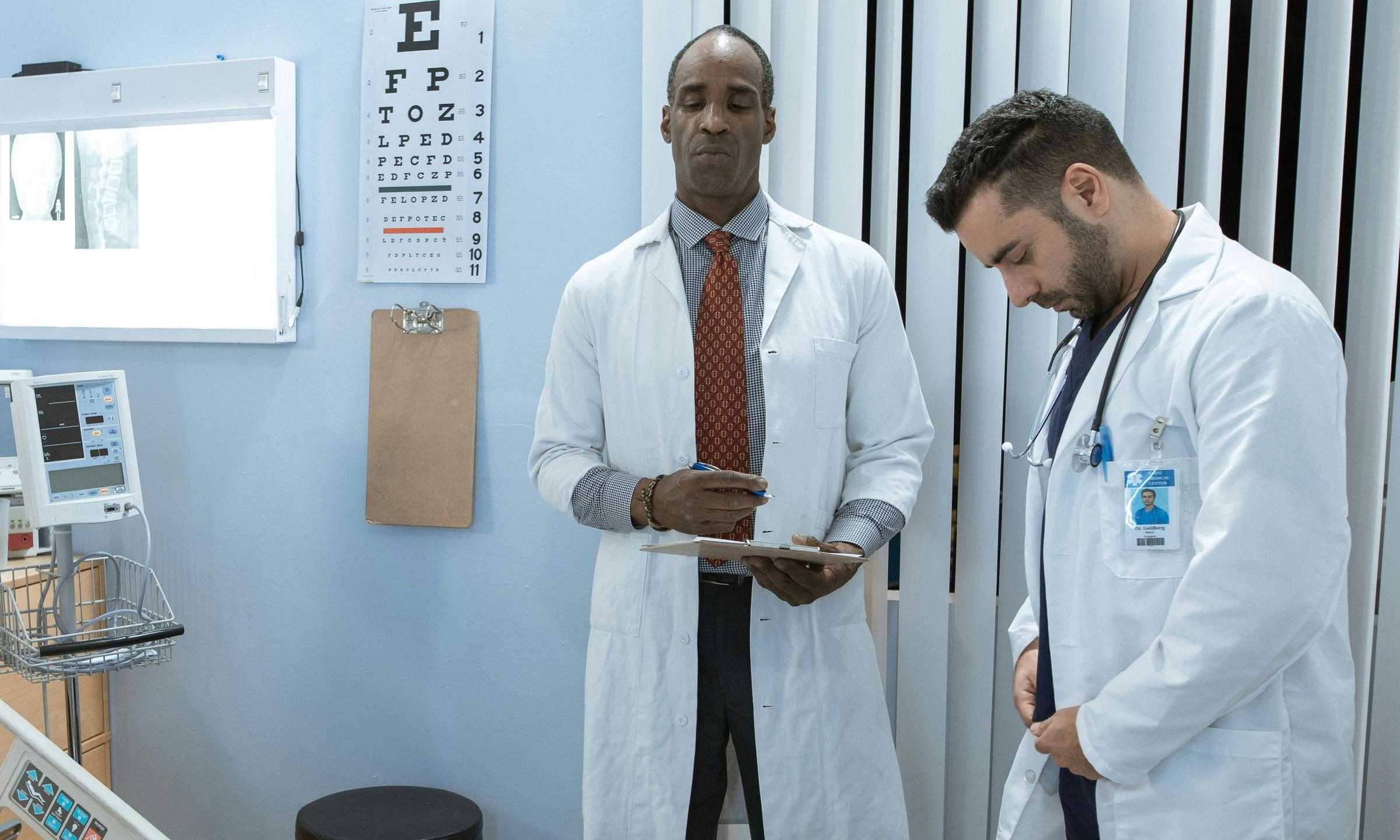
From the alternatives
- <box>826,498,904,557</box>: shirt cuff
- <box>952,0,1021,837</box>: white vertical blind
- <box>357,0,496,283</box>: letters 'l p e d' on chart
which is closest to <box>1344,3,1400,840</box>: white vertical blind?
<box>952,0,1021,837</box>: white vertical blind

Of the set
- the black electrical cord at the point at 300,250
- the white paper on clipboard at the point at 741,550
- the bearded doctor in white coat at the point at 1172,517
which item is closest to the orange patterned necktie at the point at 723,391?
the white paper on clipboard at the point at 741,550

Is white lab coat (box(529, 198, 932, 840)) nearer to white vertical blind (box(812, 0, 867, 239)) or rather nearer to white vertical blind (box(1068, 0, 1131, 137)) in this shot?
white vertical blind (box(812, 0, 867, 239))

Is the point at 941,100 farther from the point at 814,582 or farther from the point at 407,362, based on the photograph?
the point at 407,362

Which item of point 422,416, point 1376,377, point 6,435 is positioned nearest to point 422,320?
point 422,416

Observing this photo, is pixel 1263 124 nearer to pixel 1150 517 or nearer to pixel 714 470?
pixel 1150 517

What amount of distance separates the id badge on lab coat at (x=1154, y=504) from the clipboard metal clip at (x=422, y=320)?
1571 millimetres

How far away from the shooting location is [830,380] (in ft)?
5.87

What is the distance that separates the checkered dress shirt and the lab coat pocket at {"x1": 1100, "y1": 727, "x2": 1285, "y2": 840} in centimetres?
59

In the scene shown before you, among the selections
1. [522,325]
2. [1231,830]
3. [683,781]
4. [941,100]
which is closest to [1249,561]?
[1231,830]

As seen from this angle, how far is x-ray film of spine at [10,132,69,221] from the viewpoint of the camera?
2602mm

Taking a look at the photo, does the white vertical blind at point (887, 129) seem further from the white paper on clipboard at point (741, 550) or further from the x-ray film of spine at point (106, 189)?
the x-ray film of spine at point (106, 189)

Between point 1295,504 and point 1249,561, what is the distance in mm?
78

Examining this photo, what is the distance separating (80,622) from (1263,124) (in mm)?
2441

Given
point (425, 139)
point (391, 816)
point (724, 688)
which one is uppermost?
point (425, 139)
